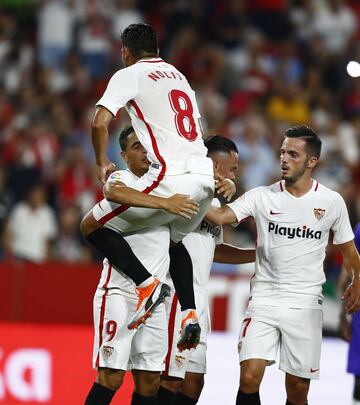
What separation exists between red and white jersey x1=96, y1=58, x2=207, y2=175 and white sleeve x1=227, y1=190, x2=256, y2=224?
0.62 meters

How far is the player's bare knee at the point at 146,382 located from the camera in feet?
21.2

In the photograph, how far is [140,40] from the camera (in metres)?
6.43

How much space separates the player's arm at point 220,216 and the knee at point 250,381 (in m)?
0.87

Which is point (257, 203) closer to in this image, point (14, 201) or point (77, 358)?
point (77, 358)

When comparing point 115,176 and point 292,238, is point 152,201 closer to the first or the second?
point 115,176

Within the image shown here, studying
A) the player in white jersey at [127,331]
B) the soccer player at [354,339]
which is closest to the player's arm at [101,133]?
the player in white jersey at [127,331]

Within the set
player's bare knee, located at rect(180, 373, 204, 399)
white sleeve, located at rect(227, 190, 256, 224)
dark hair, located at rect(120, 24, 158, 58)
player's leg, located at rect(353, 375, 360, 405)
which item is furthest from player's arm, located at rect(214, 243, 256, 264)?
dark hair, located at rect(120, 24, 158, 58)

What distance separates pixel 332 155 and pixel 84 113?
2989 millimetres

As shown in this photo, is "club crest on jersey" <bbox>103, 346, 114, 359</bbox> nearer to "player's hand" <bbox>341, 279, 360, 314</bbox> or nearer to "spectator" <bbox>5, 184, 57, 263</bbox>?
"player's hand" <bbox>341, 279, 360, 314</bbox>

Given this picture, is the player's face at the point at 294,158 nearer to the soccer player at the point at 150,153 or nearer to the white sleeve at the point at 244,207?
the white sleeve at the point at 244,207

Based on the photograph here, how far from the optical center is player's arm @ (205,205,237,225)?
6.75m

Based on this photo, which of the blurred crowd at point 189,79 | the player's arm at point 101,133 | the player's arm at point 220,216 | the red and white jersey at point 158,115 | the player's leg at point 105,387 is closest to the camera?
the player's arm at point 101,133

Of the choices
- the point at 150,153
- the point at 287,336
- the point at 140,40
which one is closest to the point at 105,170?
the point at 150,153

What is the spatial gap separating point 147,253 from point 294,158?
109 cm
